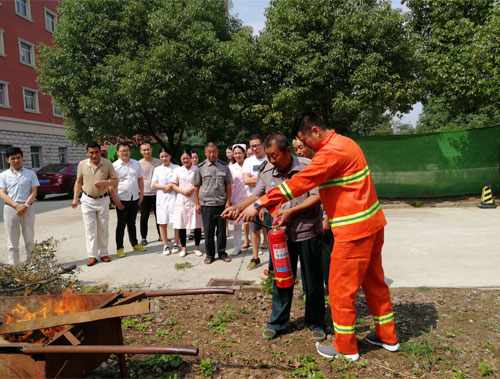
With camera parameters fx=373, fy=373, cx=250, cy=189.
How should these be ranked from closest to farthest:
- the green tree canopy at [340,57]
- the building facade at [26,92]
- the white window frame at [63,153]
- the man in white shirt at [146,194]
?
the man in white shirt at [146,194]
the green tree canopy at [340,57]
the building facade at [26,92]
the white window frame at [63,153]

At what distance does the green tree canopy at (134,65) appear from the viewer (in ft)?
41.8

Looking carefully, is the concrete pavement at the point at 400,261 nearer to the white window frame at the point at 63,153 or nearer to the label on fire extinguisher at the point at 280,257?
the label on fire extinguisher at the point at 280,257

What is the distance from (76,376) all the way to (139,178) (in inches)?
201

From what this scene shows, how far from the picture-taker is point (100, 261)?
6.48 m

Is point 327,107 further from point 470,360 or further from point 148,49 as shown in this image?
point 470,360

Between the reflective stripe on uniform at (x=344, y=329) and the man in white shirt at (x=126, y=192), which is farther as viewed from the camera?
the man in white shirt at (x=126, y=192)

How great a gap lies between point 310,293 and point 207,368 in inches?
45.4

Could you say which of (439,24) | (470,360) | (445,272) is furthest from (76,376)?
(439,24)

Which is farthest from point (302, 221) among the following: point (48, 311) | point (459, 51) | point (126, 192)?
point (459, 51)

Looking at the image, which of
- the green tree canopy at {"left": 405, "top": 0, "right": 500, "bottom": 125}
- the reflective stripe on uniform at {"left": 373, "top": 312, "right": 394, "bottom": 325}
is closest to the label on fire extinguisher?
the reflective stripe on uniform at {"left": 373, "top": 312, "right": 394, "bottom": 325}

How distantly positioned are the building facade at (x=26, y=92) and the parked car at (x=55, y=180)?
8381 millimetres

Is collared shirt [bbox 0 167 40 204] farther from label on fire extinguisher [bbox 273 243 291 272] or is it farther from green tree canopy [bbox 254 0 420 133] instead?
green tree canopy [bbox 254 0 420 133]

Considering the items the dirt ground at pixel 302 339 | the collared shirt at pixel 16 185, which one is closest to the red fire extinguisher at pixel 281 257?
the dirt ground at pixel 302 339

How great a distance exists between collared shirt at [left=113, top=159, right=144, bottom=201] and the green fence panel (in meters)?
8.54
